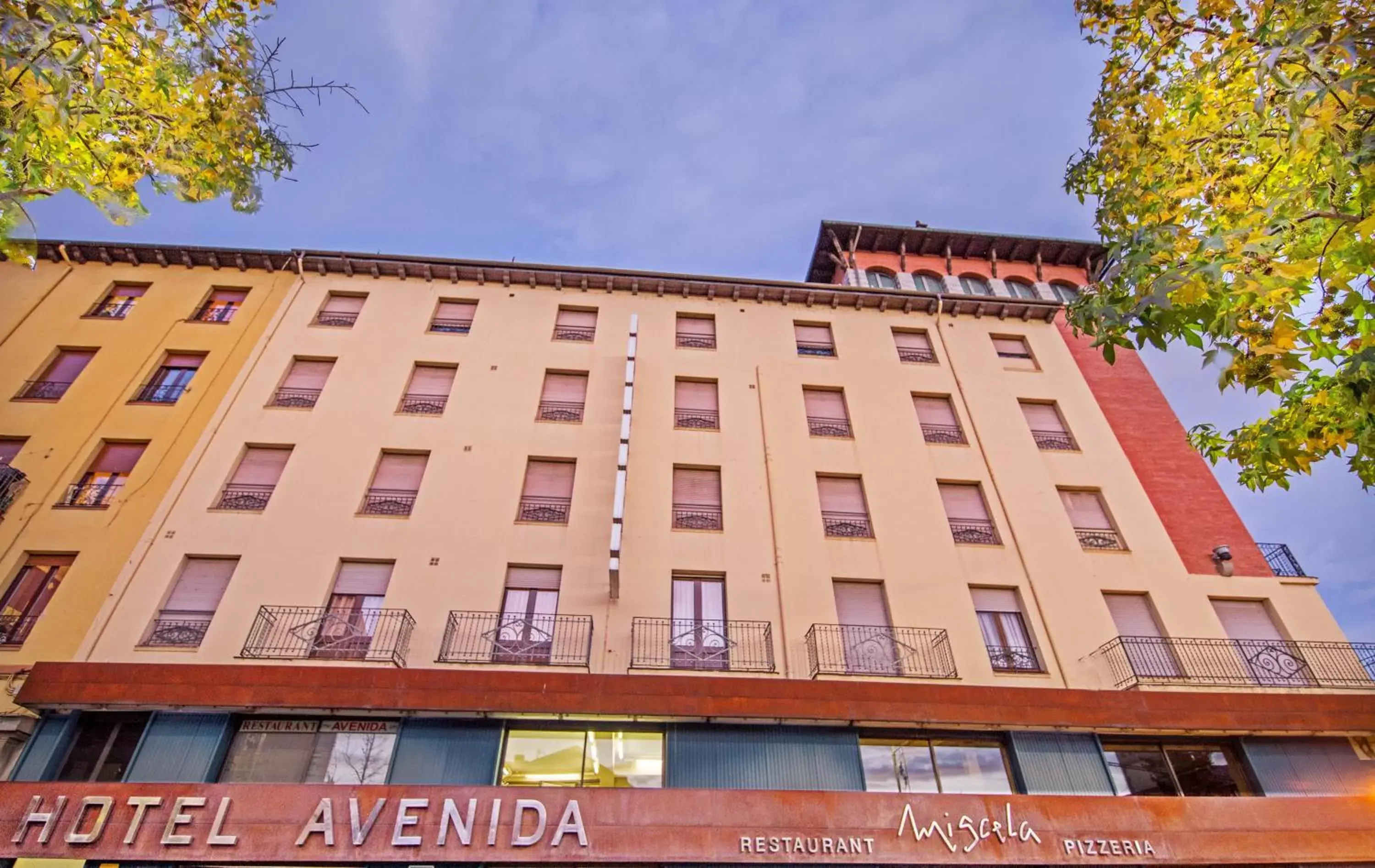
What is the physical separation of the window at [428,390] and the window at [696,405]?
5.48 metres

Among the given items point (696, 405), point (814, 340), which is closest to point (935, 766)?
point (696, 405)

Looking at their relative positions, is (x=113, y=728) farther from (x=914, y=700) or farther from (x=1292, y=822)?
(x=1292, y=822)

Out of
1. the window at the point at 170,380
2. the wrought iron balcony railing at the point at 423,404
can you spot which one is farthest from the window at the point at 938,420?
the window at the point at 170,380

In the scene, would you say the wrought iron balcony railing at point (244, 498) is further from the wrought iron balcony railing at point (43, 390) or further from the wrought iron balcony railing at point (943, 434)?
the wrought iron balcony railing at point (943, 434)

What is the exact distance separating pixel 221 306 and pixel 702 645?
15.5m

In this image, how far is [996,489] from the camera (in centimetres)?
1559

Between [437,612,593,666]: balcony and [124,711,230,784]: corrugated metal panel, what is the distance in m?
3.38

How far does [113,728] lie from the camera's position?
1088cm

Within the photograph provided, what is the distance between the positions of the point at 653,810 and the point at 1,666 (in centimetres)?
1119

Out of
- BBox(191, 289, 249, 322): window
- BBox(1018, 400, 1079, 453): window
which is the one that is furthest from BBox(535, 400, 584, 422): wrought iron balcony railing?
BBox(1018, 400, 1079, 453): window

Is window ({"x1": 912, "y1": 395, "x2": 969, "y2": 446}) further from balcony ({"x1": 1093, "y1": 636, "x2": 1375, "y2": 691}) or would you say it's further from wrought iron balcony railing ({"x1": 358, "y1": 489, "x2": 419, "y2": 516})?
wrought iron balcony railing ({"x1": 358, "y1": 489, "x2": 419, "y2": 516})

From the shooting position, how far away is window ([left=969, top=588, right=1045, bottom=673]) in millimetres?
13055

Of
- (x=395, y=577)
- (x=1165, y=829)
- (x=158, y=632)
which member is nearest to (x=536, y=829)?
(x=395, y=577)

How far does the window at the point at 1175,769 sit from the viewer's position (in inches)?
459
